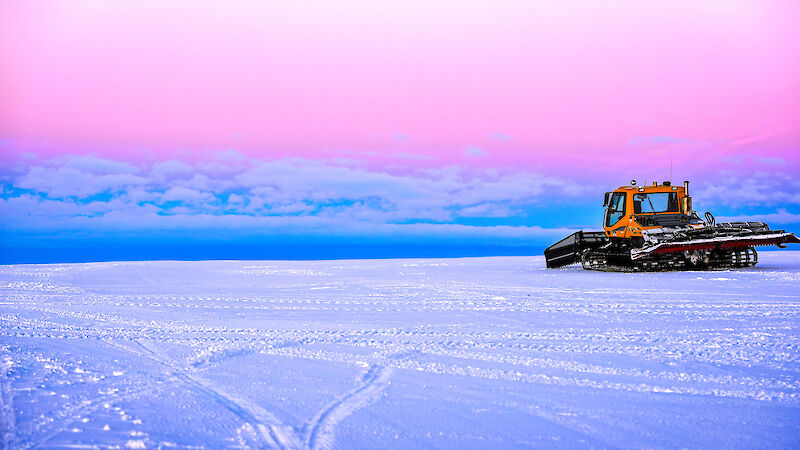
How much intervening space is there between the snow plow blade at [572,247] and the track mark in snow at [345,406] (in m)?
13.2

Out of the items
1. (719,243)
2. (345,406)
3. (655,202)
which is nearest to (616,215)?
(655,202)

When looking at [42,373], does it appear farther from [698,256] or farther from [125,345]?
[698,256]

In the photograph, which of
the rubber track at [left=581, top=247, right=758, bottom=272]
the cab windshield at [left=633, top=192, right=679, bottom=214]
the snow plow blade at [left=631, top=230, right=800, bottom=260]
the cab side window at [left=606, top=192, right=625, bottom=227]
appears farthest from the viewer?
the cab side window at [left=606, top=192, right=625, bottom=227]

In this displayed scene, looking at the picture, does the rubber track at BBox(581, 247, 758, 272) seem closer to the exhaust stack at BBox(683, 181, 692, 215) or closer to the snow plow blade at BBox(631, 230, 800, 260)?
the snow plow blade at BBox(631, 230, 800, 260)

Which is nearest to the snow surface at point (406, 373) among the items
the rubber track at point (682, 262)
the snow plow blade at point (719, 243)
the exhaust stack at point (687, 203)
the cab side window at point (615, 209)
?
the snow plow blade at point (719, 243)

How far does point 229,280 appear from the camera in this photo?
14.7 meters

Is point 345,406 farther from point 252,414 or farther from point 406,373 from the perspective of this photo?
point 406,373

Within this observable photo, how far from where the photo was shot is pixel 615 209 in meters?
17.2

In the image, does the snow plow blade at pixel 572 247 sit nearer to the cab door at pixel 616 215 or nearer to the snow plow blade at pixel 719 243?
the cab door at pixel 616 215

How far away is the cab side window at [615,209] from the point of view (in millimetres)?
16984

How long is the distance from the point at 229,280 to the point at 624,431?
12.3 m

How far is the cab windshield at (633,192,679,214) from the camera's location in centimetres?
1681

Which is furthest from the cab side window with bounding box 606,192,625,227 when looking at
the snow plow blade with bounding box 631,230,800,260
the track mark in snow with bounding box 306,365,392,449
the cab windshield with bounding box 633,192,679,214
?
the track mark in snow with bounding box 306,365,392,449

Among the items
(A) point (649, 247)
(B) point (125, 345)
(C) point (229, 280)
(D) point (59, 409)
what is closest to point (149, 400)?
(D) point (59, 409)
